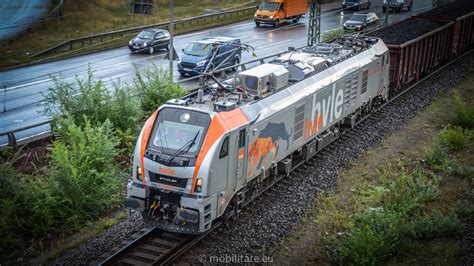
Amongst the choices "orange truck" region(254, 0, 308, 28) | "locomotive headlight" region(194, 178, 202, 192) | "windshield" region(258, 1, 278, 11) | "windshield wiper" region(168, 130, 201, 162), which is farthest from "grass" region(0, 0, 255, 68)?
"locomotive headlight" region(194, 178, 202, 192)

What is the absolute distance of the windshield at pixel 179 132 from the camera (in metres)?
13.6

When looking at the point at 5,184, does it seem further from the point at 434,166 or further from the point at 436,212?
the point at 434,166

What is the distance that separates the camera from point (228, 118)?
1399 centimetres

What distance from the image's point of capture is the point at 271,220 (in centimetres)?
1541

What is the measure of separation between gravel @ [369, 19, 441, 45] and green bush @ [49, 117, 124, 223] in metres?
15.4

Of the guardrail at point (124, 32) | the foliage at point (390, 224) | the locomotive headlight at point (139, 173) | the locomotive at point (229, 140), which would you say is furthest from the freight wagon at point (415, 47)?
the guardrail at point (124, 32)

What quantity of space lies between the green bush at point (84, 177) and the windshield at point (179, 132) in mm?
2857

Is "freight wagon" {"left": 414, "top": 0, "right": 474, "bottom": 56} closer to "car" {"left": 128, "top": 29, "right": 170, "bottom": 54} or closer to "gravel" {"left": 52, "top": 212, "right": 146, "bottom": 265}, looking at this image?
"car" {"left": 128, "top": 29, "right": 170, "bottom": 54}

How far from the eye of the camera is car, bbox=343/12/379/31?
44.2 metres

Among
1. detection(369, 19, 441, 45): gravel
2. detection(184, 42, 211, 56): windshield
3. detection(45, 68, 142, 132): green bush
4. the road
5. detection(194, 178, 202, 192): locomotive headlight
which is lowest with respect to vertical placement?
the road

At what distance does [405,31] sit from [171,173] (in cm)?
2091

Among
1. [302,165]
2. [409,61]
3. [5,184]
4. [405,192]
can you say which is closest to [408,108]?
[409,61]

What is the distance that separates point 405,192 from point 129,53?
25133mm

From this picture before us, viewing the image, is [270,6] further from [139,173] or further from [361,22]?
[139,173]
